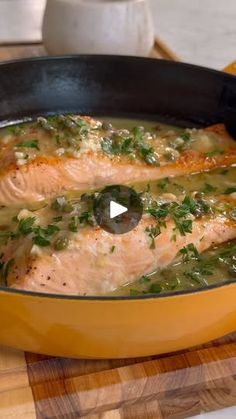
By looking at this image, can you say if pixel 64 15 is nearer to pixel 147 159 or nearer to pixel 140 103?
pixel 140 103

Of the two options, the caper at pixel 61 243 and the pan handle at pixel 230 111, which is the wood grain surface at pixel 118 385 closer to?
the caper at pixel 61 243

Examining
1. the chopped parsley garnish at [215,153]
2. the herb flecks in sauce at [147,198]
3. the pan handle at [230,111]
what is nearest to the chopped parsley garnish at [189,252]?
the herb flecks in sauce at [147,198]

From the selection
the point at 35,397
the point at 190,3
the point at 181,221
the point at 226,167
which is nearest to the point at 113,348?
the point at 35,397

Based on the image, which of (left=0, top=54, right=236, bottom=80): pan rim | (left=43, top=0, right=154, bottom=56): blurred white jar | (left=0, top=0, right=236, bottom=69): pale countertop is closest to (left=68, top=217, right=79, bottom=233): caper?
(left=0, top=54, right=236, bottom=80): pan rim

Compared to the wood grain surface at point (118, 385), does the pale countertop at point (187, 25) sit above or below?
below

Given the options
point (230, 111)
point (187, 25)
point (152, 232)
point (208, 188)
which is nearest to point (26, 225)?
point (152, 232)
